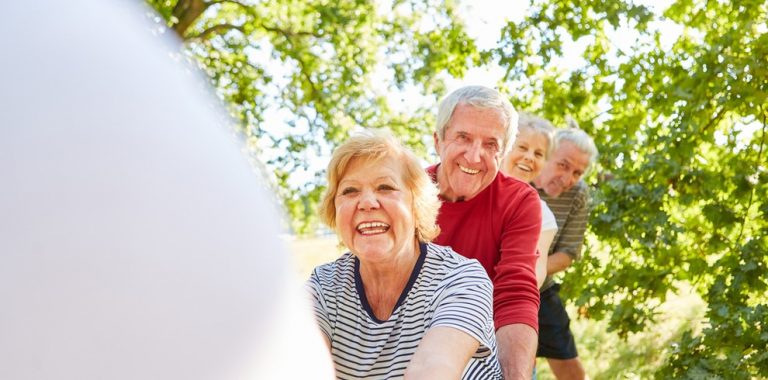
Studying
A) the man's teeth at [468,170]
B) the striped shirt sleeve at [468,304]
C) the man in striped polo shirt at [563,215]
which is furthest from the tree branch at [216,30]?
the striped shirt sleeve at [468,304]

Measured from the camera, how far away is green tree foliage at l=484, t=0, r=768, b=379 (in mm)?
4492

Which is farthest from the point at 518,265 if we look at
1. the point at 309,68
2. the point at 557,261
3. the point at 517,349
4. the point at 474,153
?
the point at 309,68

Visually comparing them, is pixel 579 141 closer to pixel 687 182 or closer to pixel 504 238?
pixel 687 182

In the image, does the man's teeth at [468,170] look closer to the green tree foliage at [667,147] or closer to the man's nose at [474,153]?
the man's nose at [474,153]

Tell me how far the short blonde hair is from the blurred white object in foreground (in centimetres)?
55

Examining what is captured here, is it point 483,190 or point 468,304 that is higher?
point 483,190

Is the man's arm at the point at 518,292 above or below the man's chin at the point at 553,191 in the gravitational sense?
below

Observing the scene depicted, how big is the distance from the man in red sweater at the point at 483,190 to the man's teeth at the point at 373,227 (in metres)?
0.53

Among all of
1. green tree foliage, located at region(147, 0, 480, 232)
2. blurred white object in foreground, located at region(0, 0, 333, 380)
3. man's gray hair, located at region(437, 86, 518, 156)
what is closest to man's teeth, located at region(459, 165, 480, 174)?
man's gray hair, located at region(437, 86, 518, 156)

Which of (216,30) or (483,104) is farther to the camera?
(216,30)

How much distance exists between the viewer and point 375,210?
223 centimetres

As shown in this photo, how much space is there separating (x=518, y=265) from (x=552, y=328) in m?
1.92

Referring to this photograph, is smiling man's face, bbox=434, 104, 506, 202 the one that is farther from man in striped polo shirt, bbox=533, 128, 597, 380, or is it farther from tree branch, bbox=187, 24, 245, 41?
tree branch, bbox=187, 24, 245, 41

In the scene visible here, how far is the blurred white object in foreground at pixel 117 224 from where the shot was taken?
1.28 metres
